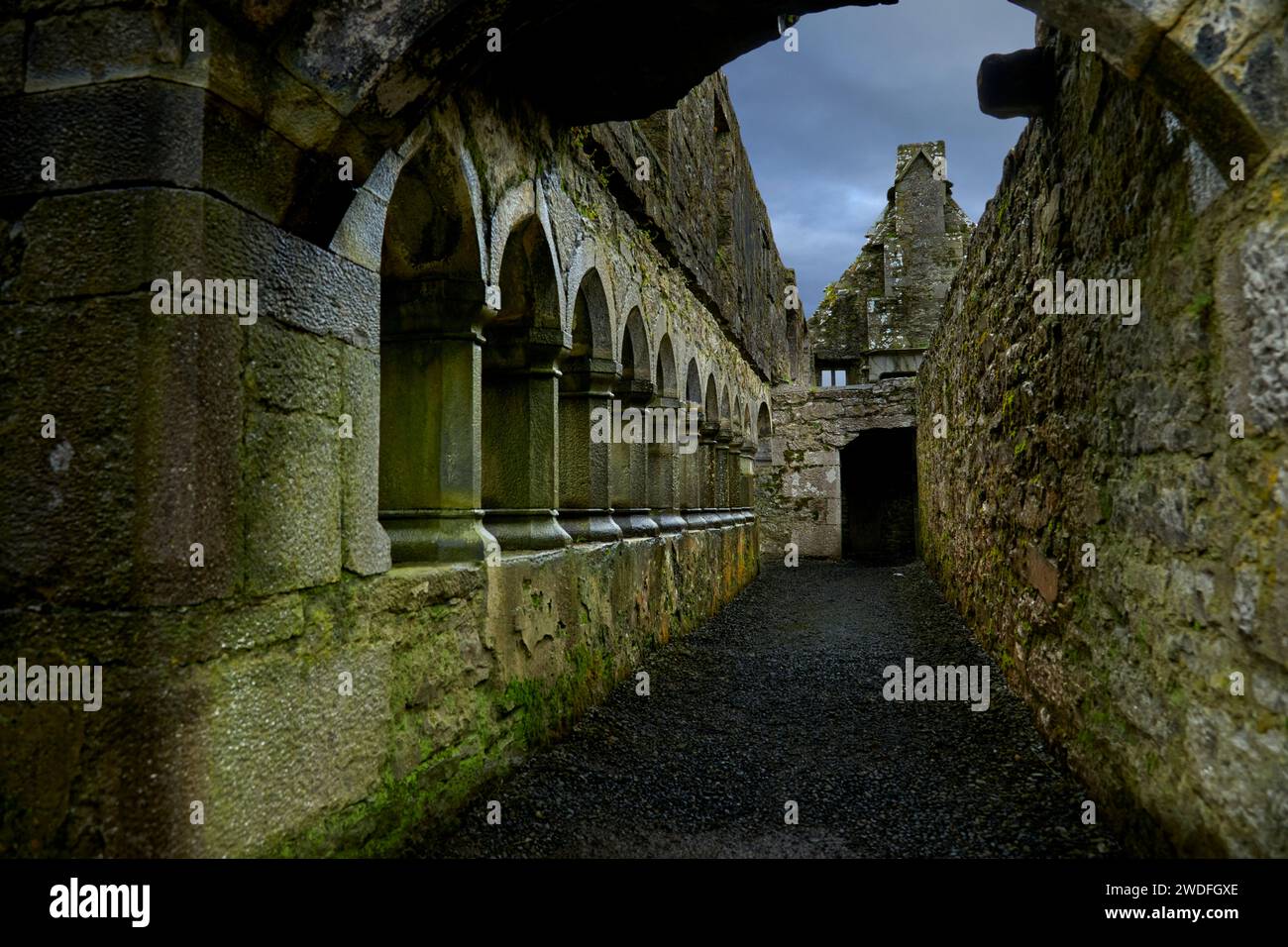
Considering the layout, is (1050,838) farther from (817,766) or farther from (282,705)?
(282,705)

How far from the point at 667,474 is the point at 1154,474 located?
15.9ft

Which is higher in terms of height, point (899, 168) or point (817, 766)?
point (899, 168)

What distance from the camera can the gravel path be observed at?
2609mm

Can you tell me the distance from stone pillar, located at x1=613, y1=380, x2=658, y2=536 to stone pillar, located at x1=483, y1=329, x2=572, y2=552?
1.52 m

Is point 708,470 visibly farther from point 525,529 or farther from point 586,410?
point 525,529

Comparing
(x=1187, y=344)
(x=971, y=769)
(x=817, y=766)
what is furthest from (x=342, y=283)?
(x=971, y=769)

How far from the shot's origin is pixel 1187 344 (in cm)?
196

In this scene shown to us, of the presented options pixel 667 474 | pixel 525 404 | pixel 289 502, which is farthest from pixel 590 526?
pixel 289 502

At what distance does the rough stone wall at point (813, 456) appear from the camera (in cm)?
1307

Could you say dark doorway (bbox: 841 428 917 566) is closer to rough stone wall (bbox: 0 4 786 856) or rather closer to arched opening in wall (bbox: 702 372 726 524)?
arched opening in wall (bbox: 702 372 726 524)

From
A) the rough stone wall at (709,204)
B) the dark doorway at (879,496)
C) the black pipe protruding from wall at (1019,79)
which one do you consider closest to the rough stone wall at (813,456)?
the rough stone wall at (709,204)

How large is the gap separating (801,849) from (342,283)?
2.09 metres

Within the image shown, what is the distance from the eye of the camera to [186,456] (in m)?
1.73

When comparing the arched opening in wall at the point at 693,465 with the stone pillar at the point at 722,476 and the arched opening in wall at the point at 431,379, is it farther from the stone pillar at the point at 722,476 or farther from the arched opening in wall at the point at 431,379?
the arched opening in wall at the point at 431,379
